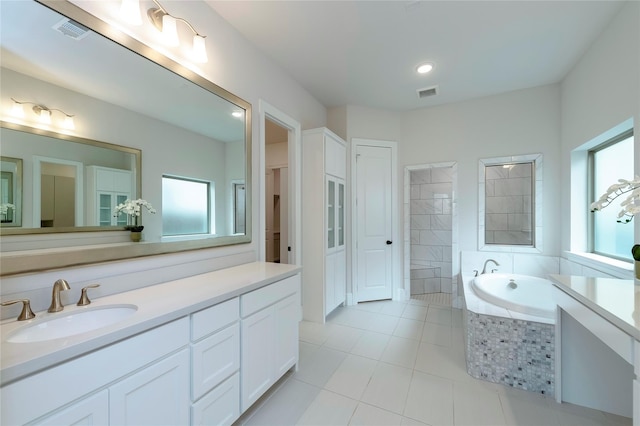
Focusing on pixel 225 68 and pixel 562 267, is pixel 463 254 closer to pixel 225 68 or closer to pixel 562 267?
pixel 562 267

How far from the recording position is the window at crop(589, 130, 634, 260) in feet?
7.19

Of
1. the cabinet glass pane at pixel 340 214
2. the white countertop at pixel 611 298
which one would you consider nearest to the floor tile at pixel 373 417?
the white countertop at pixel 611 298

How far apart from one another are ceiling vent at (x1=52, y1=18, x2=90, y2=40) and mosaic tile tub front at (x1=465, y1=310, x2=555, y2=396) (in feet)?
9.89

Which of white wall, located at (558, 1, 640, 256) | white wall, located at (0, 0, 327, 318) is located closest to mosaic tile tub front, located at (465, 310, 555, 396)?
white wall, located at (558, 1, 640, 256)

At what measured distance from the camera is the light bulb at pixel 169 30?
5.10 ft

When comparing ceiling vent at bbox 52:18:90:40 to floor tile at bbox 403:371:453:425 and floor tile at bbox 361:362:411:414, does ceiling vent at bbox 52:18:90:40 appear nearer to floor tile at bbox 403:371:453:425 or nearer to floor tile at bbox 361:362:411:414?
floor tile at bbox 361:362:411:414

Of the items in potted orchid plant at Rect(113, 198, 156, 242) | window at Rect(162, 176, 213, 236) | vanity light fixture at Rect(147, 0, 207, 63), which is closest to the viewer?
potted orchid plant at Rect(113, 198, 156, 242)

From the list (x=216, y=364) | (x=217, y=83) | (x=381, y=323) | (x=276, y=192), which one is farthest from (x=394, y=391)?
(x=276, y=192)

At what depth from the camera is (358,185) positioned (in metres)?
3.64

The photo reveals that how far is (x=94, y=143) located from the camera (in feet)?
4.39

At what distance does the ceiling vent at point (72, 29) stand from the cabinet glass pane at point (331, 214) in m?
2.27

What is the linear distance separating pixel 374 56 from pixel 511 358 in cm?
284

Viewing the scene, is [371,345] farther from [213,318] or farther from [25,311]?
[25,311]

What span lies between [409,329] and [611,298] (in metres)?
1.88
